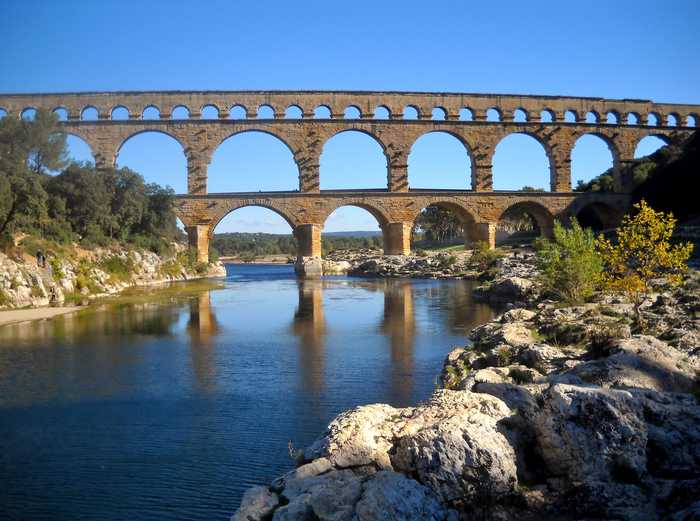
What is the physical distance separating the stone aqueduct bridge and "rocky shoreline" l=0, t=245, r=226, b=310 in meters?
4.44

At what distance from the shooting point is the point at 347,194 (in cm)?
3416

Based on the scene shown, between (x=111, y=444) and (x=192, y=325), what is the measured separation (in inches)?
318

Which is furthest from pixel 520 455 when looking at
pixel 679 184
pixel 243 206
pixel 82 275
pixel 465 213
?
pixel 679 184

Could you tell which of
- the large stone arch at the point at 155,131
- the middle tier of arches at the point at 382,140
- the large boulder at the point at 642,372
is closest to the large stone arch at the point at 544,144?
the middle tier of arches at the point at 382,140

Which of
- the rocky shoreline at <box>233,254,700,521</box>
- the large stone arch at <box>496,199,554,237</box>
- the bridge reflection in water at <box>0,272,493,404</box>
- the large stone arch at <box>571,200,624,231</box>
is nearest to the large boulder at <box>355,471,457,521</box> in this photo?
the rocky shoreline at <box>233,254,700,521</box>

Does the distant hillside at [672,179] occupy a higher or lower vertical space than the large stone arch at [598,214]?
higher

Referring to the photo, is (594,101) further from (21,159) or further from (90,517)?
(90,517)

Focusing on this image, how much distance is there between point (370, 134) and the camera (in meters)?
34.8

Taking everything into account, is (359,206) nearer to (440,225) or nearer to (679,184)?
(679,184)

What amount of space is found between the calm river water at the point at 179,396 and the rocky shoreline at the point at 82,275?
294cm

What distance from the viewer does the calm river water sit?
15.5 ft

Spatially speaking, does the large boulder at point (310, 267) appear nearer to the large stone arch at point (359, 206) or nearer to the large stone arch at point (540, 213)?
the large stone arch at point (359, 206)

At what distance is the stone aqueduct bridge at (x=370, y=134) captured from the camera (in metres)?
33.4

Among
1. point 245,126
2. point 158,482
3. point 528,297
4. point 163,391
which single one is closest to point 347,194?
point 245,126
